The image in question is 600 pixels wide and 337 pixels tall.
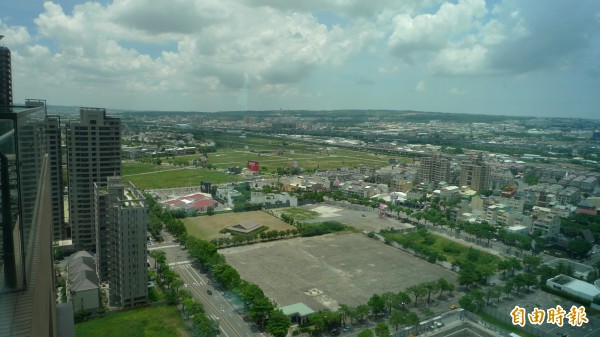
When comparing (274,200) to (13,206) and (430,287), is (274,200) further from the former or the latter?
(13,206)

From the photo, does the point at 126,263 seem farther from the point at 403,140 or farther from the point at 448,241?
the point at 403,140

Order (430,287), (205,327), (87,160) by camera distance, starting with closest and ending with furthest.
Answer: (205,327)
(430,287)
(87,160)

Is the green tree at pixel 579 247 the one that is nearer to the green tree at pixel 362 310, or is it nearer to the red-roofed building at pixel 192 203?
the green tree at pixel 362 310

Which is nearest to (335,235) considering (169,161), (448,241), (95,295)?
(448,241)

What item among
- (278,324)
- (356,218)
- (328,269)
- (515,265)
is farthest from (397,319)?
(356,218)

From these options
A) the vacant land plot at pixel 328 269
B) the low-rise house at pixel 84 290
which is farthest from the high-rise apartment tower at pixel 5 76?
the vacant land plot at pixel 328 269

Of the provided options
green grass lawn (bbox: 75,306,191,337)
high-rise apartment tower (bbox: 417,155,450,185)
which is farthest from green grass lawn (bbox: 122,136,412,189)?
green grass lawn (bbox: 75,306,191,337)

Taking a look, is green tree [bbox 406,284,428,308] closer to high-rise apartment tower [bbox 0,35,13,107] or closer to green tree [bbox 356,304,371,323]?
green tree [bbox 356,304,371,323]
